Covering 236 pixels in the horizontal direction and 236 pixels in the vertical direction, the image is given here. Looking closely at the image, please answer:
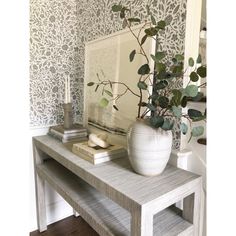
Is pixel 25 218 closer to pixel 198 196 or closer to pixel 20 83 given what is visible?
pixel 20 83

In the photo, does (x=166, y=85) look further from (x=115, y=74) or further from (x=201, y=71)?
(x=115, y=74)

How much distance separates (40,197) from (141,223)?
123 cm

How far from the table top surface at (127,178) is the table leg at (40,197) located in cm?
54

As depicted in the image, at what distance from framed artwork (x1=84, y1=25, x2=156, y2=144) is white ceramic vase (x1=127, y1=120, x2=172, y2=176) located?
0.35 meters

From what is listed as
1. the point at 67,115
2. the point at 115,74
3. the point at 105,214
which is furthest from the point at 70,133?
the point at 105,214

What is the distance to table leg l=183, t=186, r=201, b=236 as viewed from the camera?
3.26 feet

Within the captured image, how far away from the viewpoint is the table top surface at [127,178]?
84 centimetres

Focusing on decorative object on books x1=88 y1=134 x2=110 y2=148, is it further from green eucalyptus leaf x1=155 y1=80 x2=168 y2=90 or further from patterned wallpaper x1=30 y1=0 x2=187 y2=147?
patterned wallpaper x1=30 y1=0 x2=187 y2=147

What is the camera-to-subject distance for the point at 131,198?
2.61 feet

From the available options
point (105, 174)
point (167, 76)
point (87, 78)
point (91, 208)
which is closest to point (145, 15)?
point (167, 76)

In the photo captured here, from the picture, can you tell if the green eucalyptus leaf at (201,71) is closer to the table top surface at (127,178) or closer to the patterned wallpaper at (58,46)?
the table top surface at (127,178)

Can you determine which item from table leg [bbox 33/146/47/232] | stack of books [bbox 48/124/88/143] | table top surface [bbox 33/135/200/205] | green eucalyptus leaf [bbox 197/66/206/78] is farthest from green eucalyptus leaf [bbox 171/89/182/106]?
table leg [bbox 33/146/47/232]

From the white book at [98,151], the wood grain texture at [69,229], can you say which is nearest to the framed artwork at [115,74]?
the white book at [98,151]

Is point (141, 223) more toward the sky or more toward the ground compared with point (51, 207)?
more toward the sky
